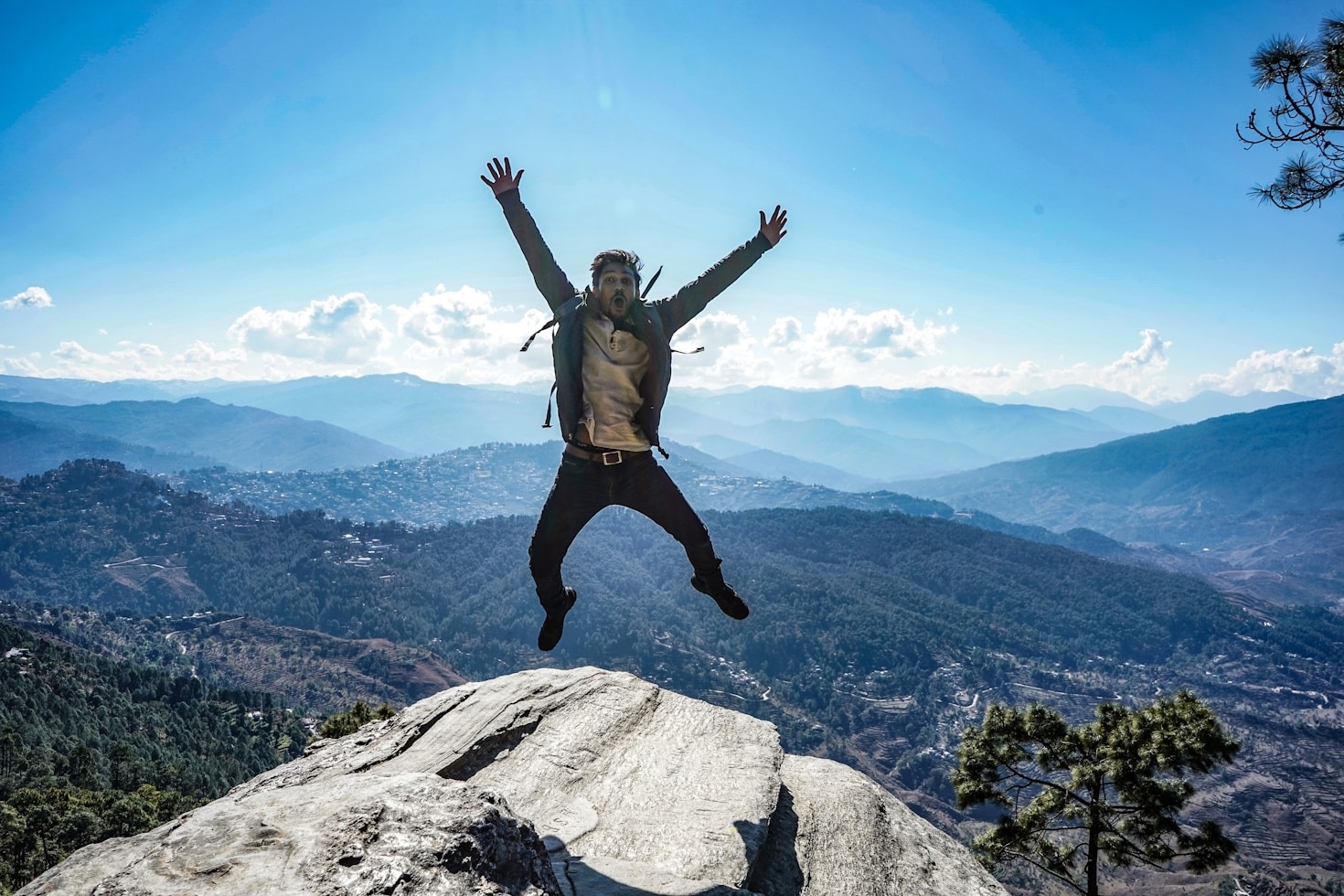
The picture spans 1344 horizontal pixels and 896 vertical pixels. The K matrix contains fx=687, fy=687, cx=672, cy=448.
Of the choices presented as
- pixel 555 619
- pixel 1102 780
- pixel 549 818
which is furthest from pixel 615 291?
pixel 1102 780

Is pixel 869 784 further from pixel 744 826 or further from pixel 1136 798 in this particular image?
pixel 1136 798

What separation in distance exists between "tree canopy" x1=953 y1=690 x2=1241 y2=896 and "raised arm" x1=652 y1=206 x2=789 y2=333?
12.5m

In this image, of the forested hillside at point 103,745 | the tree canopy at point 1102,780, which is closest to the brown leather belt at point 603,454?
the tree canopy at point 1102,780

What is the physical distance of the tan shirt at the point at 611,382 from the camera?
23.0 ft

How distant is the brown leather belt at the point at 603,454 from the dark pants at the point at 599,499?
28 mm

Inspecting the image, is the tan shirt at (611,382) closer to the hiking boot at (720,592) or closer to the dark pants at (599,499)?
the dark pants at (599,499)

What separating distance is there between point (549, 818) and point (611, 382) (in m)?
4.24

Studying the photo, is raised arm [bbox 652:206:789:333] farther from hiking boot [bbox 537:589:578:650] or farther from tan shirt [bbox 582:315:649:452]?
hiking boot [bbox 537:589:578:650]

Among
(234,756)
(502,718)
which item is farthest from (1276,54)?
(234,756)

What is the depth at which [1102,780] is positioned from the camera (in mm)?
14266

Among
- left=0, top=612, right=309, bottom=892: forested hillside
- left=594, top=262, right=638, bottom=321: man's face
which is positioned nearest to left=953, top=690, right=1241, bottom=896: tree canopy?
left=594, top=262, right=638, bottom=321: man's face

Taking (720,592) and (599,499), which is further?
(720,592)

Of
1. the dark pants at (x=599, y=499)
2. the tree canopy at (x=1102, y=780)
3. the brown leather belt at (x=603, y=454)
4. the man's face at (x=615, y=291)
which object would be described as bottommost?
the tree canopy at (x=1102, y=780)

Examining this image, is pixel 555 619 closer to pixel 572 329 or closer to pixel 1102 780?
pixel 572 329
